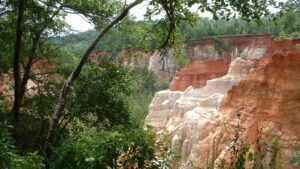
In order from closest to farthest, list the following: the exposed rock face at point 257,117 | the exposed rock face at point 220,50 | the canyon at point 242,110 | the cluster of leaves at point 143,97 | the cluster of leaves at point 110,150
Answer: the cluster of leaves at point 110,150, the canyon at point 242,110, the exposed rock face at point 257,117, the cluster of leaves at point 143,97, the exposed rock face at point 220,50

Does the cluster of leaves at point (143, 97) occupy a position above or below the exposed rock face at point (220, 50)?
below

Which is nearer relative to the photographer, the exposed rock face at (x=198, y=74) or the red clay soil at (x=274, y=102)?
the red clay soil at (x=274, y=102)

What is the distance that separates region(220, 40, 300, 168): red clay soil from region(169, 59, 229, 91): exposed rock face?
20.3 meters

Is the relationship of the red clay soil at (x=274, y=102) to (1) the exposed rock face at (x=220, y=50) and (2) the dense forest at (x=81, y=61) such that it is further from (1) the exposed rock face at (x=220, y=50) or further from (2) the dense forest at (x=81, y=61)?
(1) the exposed rock face at (x=220, y=50)

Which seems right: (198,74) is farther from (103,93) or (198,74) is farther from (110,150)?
(110,150)

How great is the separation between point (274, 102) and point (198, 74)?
22.8 metres

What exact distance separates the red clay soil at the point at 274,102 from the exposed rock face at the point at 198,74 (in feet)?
66.5

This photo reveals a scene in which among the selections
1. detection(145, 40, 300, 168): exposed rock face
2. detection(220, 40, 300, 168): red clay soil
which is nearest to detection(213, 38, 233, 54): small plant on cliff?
detection(145, 40, 300, 168): exposed rock face

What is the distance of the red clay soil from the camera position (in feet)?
30.8


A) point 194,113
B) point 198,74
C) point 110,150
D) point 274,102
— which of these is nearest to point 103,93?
point 110,150

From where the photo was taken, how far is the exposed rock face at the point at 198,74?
107 feet

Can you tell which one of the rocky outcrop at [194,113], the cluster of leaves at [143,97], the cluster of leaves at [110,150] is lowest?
the cluster of leaves at [143,97]

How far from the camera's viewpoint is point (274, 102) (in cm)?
1027

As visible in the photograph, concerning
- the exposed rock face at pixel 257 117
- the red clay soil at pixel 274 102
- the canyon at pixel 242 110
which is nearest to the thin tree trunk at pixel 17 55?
the canyon at pixel 242 110
